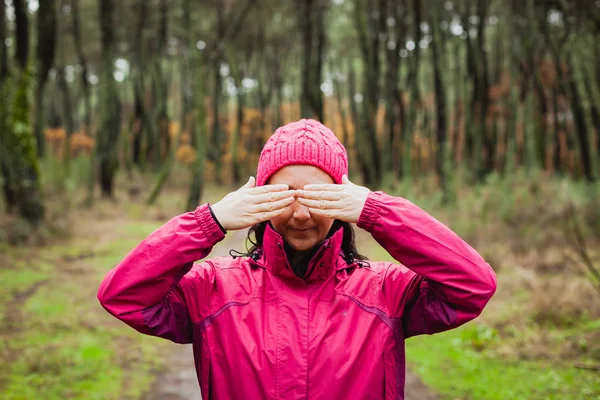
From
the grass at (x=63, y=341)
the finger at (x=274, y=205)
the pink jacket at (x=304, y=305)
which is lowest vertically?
the grass at (x=63, y=341)

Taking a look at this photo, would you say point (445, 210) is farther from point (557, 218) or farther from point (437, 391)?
point (437, 391)

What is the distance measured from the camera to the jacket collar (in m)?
2.06

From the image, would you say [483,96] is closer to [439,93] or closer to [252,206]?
[439,93]

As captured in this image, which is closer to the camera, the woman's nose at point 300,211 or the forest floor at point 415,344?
the woman's nose at point 300,211

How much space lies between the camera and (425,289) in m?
2.08

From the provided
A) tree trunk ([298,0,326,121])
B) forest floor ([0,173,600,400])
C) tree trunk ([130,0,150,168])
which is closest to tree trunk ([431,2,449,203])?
tree trunk ([298,0,326,121])

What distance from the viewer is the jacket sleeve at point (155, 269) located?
1921 millimetres

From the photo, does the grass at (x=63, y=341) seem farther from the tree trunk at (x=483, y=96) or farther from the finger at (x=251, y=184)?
the tree trunk at (x=483, y=96)

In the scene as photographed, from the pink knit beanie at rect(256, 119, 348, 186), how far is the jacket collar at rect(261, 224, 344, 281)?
241 millimetres

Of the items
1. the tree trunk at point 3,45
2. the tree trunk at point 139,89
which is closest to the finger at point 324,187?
the tree trunk at point 3,45

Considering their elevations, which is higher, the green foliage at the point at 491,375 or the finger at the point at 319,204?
the finger at the point at 319,204

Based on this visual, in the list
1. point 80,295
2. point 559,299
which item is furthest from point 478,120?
point 80,295

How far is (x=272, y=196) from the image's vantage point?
6.36ft

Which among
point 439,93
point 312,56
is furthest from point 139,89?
point 439,93
